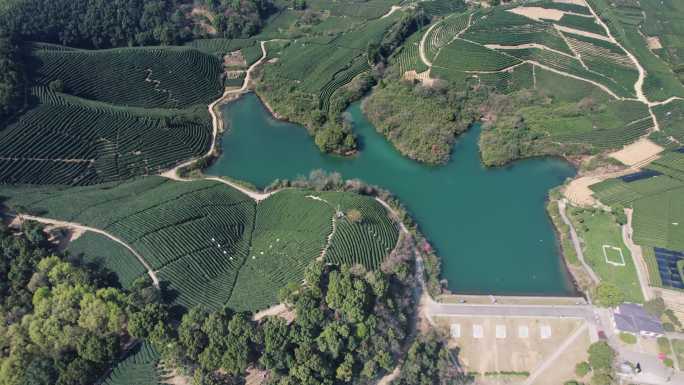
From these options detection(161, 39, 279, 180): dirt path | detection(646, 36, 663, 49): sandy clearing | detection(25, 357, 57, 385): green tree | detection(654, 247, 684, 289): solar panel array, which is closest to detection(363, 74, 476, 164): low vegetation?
detection(161, 39, 279, 180): dirt path

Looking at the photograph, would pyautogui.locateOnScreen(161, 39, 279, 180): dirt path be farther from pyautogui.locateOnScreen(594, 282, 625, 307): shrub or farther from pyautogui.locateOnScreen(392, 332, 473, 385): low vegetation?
pyautogui.locateOnScreen(594, 282, 625, 307): shrub

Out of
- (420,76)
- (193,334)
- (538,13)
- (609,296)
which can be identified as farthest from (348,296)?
(538,13)

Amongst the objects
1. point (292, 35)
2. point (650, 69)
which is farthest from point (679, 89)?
point (292, 35)

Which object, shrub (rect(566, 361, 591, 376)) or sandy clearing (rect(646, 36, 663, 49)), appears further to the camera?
sandy clearing (rect(646, 36, 663, 49))

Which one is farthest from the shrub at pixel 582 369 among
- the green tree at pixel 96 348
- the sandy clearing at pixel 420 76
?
the sandy clearing at pixel 420 76

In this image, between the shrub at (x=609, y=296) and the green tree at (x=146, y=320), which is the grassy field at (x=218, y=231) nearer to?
the green tree at (x=146, y=320)
